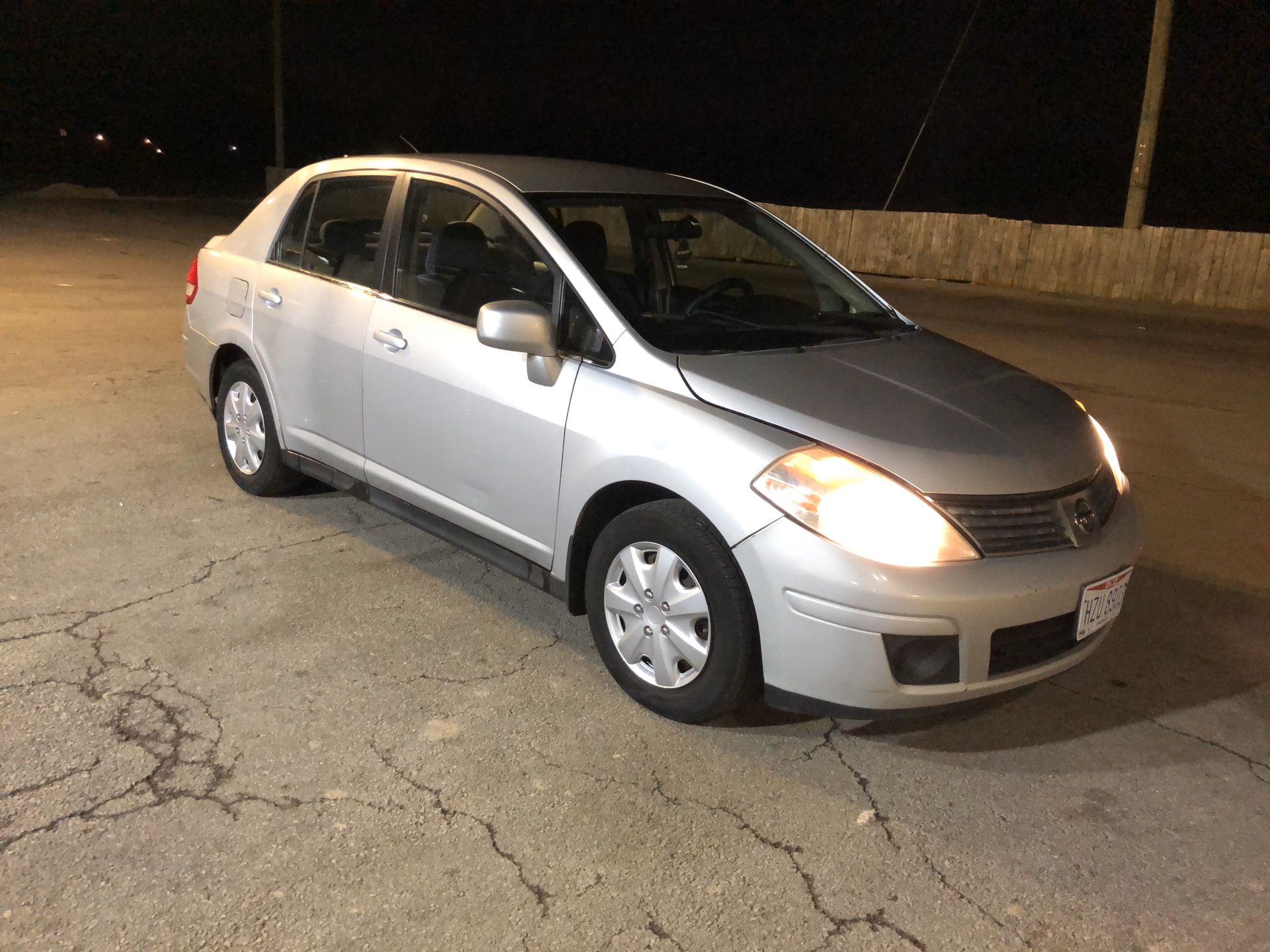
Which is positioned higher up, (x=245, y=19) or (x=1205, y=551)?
(x=245, y=19)

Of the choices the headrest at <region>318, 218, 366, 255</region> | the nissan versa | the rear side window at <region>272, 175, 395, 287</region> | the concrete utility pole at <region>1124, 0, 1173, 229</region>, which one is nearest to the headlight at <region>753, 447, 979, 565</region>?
the nissan versa

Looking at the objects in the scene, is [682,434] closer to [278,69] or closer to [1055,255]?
[1055,255]

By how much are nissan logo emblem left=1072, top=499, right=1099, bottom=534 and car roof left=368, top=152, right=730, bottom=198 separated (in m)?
2.21

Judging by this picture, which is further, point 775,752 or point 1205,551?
point 1205,551

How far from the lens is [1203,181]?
154ft

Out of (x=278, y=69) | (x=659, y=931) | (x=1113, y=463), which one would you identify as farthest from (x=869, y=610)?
(x=278, y=69)

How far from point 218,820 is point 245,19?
54.1 m

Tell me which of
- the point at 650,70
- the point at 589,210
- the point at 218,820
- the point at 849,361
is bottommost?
the point at 218,820

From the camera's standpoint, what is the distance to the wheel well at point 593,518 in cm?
366

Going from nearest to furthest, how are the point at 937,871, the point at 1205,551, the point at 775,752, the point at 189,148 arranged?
the point at 937,871
the point at 775,752
the point at 1205,551
the point at 189,148

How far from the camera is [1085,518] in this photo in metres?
3.51

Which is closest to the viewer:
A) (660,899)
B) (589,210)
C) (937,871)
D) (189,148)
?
(660,899)

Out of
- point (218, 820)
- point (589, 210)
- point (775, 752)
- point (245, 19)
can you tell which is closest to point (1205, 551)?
point (775, 752)

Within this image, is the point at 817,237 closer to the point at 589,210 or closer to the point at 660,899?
the point at 589,210
